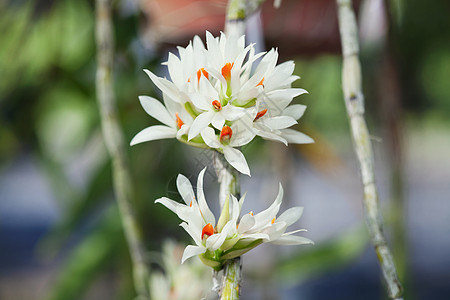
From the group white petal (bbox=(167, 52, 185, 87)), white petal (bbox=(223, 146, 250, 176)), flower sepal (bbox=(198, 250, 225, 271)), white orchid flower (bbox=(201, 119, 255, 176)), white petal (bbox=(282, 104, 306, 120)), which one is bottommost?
flower sepal (bbox=(198, 250, 225, 271))

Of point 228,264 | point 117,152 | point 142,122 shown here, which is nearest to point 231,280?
point 228,264

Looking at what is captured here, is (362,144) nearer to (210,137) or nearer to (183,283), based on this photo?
(210,137)

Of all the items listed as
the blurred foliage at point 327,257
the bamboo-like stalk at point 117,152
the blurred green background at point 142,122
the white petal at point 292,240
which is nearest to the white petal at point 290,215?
the white petal at point 292,240

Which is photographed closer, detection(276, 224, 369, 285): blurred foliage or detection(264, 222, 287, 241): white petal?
detection(264, 222, 287, 241): white petal

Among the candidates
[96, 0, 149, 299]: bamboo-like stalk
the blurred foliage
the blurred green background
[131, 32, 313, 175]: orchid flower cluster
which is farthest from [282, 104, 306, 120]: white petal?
the blurred foliage

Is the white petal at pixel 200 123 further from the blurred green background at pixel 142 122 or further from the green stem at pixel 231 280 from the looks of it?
the blurred green background at pixel 142 122

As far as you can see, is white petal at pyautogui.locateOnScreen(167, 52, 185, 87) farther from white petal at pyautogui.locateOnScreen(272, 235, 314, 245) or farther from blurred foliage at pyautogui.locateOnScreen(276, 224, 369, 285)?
blurred foliage at pyautogui.locateOnScreen(276, 224, 369, 285)

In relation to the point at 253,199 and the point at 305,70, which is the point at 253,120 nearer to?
the point at 305,70
